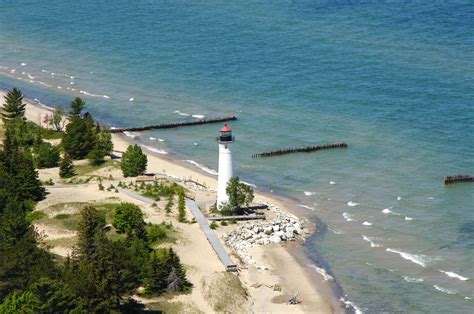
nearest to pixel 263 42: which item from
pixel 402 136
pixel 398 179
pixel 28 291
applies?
pixel 402 136

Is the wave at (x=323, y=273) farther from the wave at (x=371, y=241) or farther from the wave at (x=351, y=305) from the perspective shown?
the wave at (x=371, y=241)

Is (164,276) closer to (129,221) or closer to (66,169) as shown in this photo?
(129,221)

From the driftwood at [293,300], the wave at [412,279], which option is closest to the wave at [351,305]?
the driftwood at [293,300]

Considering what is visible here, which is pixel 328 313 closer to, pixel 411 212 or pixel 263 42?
pixel 411 212

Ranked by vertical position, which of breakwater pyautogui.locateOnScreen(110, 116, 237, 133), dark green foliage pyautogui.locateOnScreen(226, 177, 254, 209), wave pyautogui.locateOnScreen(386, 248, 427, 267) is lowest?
wave pyautogui.locateOnScreen(386, 248, 427, 267)

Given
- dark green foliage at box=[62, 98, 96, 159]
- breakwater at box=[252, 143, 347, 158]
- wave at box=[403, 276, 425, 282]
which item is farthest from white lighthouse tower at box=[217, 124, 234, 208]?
dark green foliage at box=[62, 98, 96, 159]

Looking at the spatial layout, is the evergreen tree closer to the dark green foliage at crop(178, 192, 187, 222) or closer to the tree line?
the tree line

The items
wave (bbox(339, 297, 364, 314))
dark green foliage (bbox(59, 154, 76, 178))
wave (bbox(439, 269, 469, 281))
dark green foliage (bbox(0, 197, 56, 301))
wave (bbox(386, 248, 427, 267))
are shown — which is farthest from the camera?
dark green foliage (bbox(59, 154, 76, 178))

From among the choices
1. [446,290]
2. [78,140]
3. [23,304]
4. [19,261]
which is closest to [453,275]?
[446,290]
